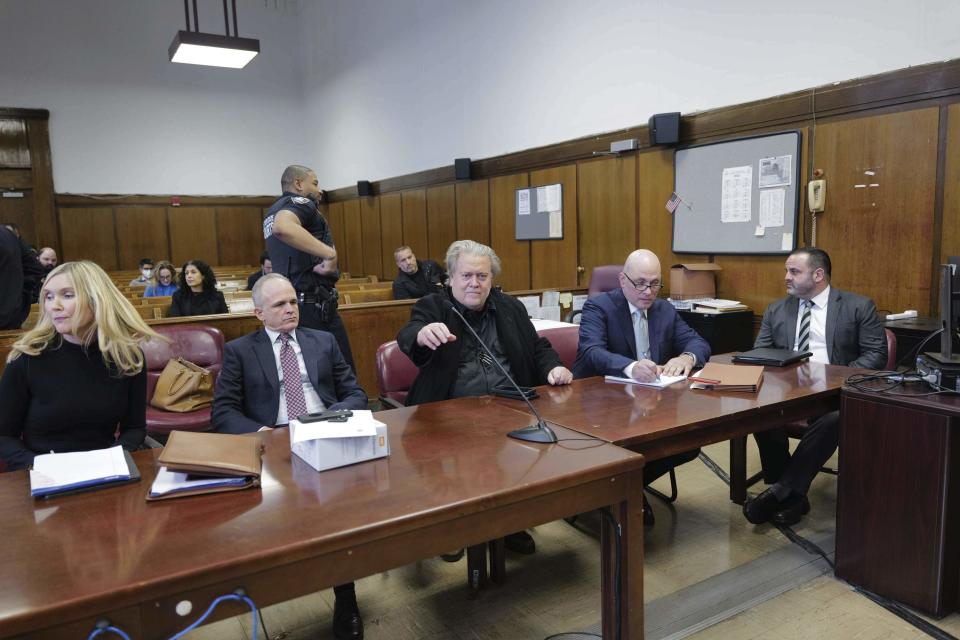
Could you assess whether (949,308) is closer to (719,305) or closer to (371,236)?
(719,305)

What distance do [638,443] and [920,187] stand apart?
11.0ft

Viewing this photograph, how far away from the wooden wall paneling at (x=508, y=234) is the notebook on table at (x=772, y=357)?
472cm

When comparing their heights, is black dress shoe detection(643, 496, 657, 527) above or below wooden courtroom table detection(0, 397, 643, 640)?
below

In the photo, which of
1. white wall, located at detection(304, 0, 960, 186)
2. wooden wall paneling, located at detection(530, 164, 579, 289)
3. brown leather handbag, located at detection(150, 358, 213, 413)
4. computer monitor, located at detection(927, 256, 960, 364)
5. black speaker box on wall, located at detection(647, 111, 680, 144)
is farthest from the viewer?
wooden wall paneling, located at detection(530, 164, 579, 289)

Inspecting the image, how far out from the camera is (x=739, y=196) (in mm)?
5027

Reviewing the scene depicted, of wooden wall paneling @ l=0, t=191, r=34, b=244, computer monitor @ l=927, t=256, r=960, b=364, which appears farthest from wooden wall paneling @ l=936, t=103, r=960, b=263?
wooden wall paneling @ l=0, t=191, r=34, b=244

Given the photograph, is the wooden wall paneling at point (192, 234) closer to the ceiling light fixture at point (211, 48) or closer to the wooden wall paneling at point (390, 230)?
the wooden wall paneling at point (390, 230)

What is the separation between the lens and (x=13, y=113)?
33.2 ft

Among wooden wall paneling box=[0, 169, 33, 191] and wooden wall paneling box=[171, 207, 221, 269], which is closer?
wooden wall paneling box=[0, 169, 33, 191]

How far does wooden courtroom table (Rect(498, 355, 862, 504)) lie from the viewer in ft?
6.10

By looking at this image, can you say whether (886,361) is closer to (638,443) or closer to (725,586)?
(725,586)

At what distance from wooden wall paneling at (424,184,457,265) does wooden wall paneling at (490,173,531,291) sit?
0.86 metres

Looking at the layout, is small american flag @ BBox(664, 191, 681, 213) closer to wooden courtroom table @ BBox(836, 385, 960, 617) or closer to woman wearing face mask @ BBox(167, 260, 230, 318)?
wooden courtroom table @ BBox(836, 385, 960, 617)

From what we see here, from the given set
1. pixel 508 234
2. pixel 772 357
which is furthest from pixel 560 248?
pixel 772 357
